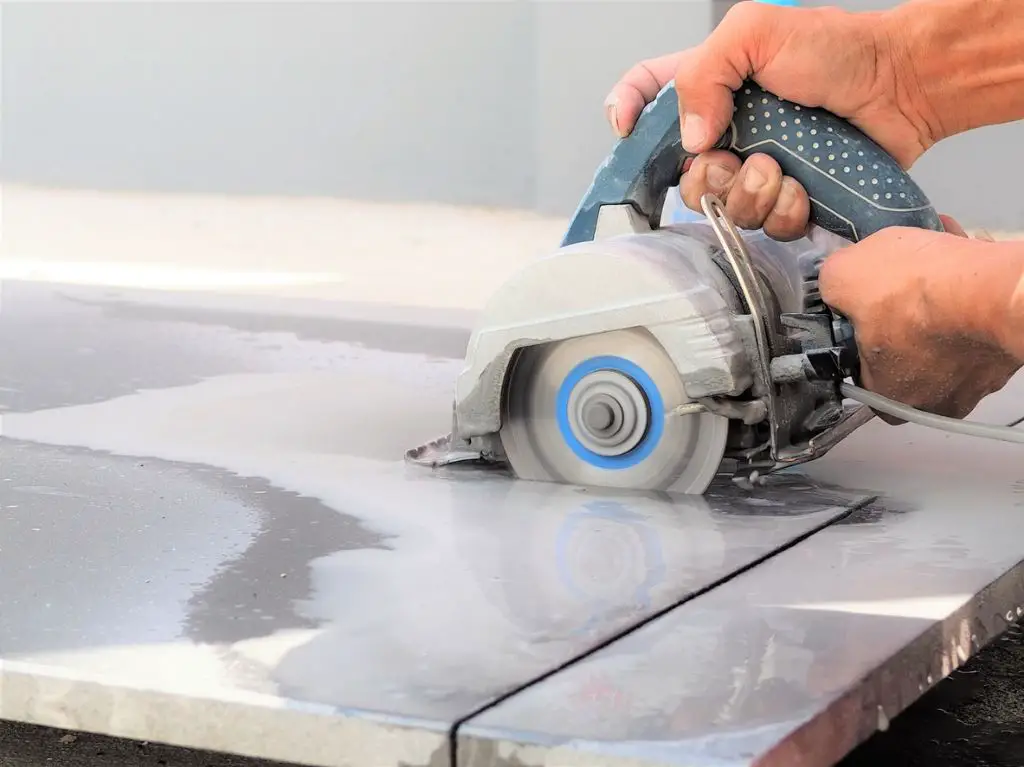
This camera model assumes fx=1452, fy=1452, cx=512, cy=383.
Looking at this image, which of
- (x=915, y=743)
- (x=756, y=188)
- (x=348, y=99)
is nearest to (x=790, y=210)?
(x=756, y=188)

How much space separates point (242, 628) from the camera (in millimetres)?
1522

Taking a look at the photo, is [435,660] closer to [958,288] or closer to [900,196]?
[958,288]

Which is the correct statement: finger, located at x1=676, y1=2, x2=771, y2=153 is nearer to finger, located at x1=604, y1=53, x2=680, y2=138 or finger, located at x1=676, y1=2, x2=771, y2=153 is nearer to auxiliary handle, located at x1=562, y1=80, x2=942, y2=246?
auxiliary handle, located at x1=562, y1=80, x2=942, y2=246

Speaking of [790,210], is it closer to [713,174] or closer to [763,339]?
[713,174]

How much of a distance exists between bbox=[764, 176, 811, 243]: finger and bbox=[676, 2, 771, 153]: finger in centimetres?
13

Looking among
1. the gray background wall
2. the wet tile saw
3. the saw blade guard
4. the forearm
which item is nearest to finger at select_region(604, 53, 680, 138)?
the wet tile saw

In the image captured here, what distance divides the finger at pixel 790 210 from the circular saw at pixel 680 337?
0.01 metres

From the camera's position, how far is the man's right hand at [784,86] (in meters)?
2.03

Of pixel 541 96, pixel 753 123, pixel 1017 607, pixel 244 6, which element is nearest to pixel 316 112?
pixel 244 6

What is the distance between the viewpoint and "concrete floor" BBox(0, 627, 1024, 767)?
5.73ft

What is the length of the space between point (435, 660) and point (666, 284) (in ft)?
2.39

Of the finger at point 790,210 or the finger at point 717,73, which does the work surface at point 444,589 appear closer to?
the finger at point 790,210

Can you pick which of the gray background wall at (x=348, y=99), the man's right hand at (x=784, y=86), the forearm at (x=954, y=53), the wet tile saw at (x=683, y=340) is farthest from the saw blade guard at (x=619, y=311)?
the gray background wall at (x=348, y=99)

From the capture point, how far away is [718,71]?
79.6 inches
